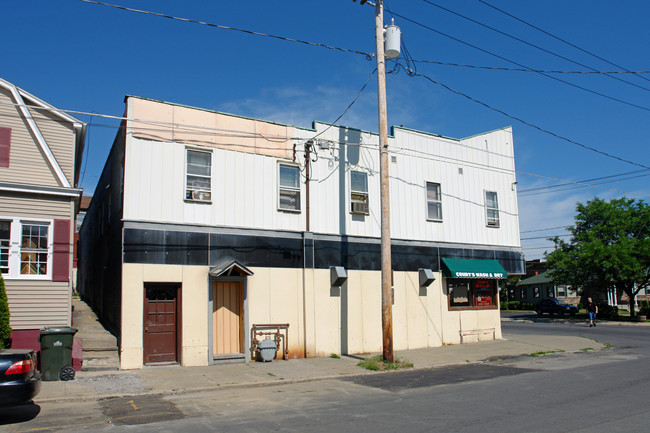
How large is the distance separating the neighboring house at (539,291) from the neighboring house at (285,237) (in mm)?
39048

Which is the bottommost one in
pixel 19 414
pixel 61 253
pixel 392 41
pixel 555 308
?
pixel 555 308

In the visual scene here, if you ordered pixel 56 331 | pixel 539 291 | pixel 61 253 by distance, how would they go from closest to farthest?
pixel 56 331
pixel 61 253
pixel 539 291

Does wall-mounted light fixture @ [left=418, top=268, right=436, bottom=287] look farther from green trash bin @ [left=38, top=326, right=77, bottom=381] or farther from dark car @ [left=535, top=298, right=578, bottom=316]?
dark car @ [left=535, top=298, right=578, bottom=316]

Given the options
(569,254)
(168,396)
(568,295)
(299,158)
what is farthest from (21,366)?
(568,295)

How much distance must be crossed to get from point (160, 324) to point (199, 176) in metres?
4.31

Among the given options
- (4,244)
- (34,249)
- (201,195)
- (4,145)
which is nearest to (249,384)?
(201,195)

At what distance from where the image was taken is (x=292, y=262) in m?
16.3

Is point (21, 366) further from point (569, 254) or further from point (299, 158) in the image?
point (569, 254)

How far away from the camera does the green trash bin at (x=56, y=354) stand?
11.7 meters

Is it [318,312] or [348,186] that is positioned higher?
[348,186]

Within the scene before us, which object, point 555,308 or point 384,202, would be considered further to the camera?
point 555,308

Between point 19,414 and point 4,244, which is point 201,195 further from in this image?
point 19,414

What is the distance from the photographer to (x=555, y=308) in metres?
42.8

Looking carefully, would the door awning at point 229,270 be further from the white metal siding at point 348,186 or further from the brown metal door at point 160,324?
the white metal siding at point 348,186
